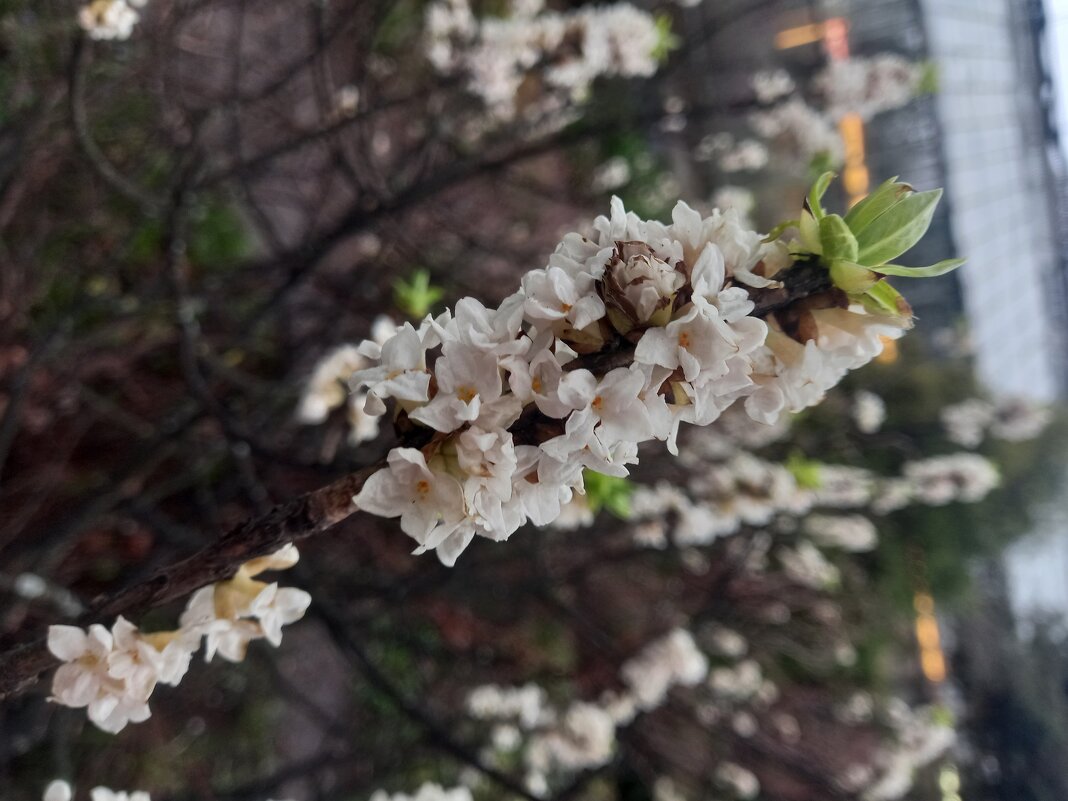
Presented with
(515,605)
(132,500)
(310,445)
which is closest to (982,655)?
(515,605)

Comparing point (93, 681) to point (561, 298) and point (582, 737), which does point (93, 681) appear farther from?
point (582, 737)

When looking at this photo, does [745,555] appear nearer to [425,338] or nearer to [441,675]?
[425,338]

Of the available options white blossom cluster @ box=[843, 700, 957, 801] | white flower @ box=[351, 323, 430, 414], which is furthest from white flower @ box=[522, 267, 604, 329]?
white blossom cluster @ box=[843, 700, 957, 801]

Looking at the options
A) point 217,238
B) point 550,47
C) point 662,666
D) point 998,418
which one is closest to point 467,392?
point 662,666

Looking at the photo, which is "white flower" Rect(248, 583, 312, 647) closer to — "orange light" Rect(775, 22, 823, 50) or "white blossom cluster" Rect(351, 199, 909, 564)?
"white blossom cluster" Rect(351, 199, 909, 564)

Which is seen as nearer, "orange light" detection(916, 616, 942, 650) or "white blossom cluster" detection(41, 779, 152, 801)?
"white blossom cluster" detection(41, 779, 152, 801)
